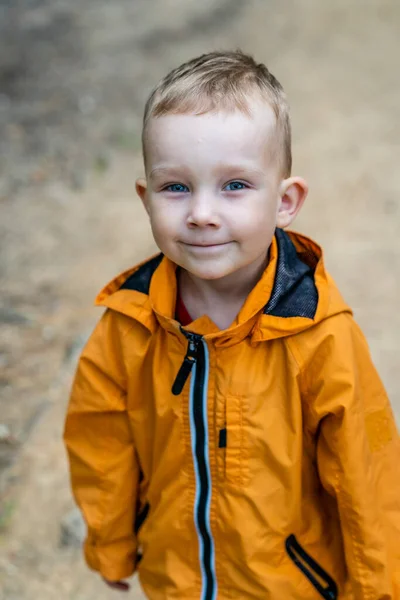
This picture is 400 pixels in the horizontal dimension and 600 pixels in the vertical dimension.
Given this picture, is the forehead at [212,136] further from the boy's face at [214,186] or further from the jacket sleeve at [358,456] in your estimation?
the jacket sleeve at [358,456]

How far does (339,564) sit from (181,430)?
0.54 metres

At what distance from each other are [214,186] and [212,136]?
0.11 m

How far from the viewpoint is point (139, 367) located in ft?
6.04

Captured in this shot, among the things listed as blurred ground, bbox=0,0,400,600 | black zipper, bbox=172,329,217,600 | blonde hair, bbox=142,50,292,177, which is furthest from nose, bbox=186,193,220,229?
blurred ground, bbox=0,0,400,600

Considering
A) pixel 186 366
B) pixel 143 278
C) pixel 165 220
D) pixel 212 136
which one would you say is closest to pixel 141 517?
pixel 186 366

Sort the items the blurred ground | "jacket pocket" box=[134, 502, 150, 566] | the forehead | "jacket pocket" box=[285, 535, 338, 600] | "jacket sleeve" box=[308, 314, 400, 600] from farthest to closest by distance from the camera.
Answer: the blurred ground → "jacket pocket" box=[134, 502, 150, 566] → "jacket pocket" box=[285, 535, 338, 600] → "jacket sleeve" box=[308, 314, 400, 600] → the forehead

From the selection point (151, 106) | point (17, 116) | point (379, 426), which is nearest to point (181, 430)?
point (379, 426)

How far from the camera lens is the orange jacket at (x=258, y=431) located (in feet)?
5.52

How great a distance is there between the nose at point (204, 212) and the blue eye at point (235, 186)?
0.05 meters

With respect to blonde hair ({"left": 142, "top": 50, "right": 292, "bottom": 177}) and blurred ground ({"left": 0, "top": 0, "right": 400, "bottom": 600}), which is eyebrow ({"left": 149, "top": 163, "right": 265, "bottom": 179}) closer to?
blonde hair ({"left": 142, "top": 50, "right": 292, "bottom": 177})

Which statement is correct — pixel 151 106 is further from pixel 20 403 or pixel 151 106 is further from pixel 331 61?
pixel 331 61

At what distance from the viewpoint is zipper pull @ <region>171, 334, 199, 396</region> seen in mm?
1733

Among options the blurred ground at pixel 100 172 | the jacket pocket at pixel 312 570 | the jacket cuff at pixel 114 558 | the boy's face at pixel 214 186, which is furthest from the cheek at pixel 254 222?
the blurred ground at pixel 100 172

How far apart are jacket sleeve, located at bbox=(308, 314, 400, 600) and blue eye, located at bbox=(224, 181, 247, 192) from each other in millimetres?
389
